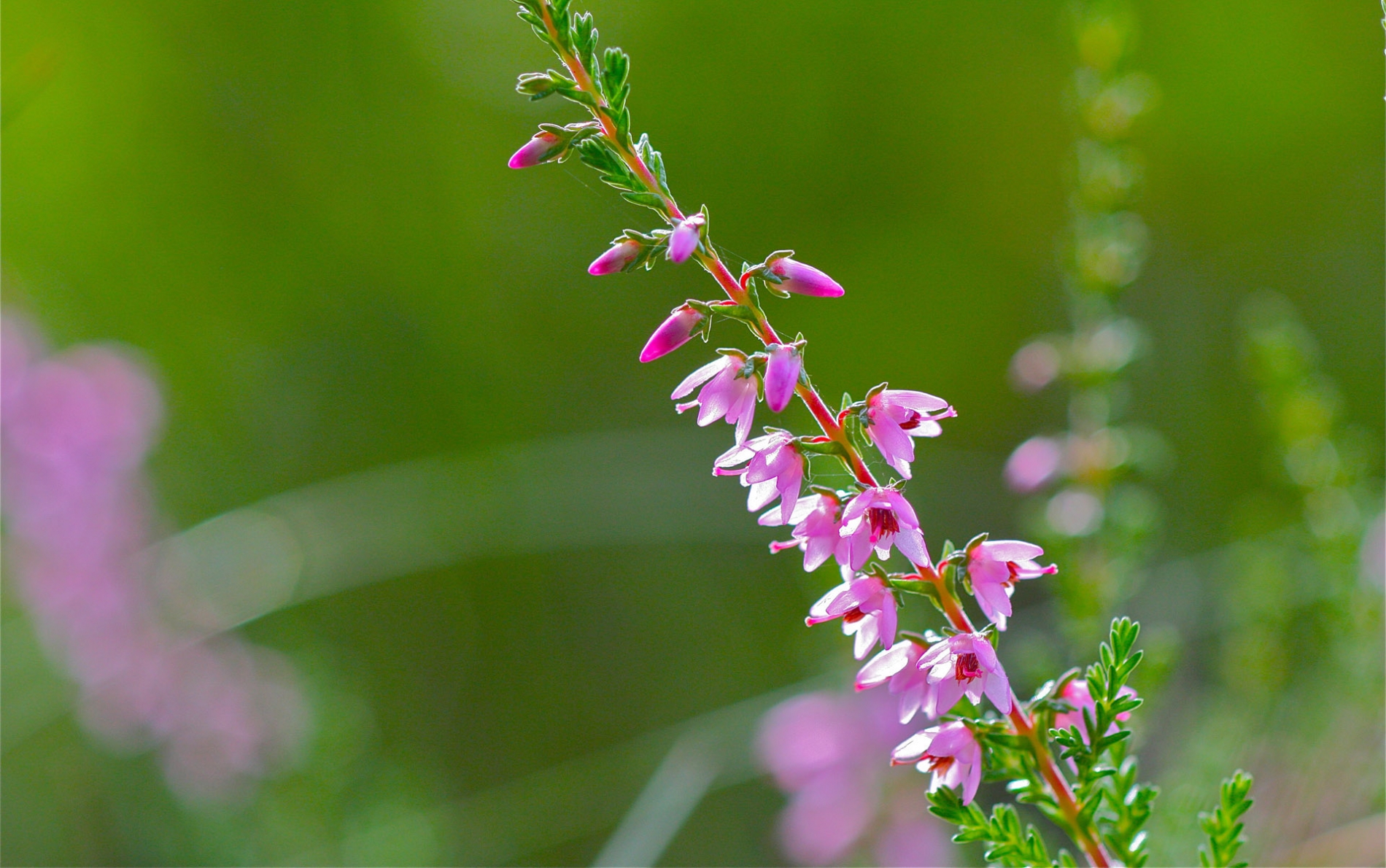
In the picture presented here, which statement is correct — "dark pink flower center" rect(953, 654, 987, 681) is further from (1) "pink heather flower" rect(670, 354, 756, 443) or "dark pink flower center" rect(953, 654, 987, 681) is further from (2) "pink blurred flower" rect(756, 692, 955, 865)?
(2) "pink blurred flower" rect(756, 692, 955, 865)

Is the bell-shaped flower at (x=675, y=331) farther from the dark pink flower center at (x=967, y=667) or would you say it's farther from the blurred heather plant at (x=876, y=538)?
the dark pink flower center at (x=967, y=667)

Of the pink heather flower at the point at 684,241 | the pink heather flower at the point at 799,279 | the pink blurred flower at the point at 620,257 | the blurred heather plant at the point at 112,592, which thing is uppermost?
the blurred heather plant at the point at 112,592

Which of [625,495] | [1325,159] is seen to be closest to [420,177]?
[625,495]

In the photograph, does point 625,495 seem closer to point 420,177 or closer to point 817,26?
point 420,177

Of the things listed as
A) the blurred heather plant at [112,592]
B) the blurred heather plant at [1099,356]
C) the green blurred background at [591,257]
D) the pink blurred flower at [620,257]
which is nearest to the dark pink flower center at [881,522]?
the pink blurred flower at [620,257]

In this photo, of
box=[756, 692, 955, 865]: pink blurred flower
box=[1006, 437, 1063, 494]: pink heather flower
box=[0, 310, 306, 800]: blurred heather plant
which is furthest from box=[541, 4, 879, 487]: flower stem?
box=[0, 310, 306, 800]: blurred heather plant

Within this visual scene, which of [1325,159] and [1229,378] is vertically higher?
[1325,159]

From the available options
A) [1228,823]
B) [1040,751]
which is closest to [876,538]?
[1040,751]
